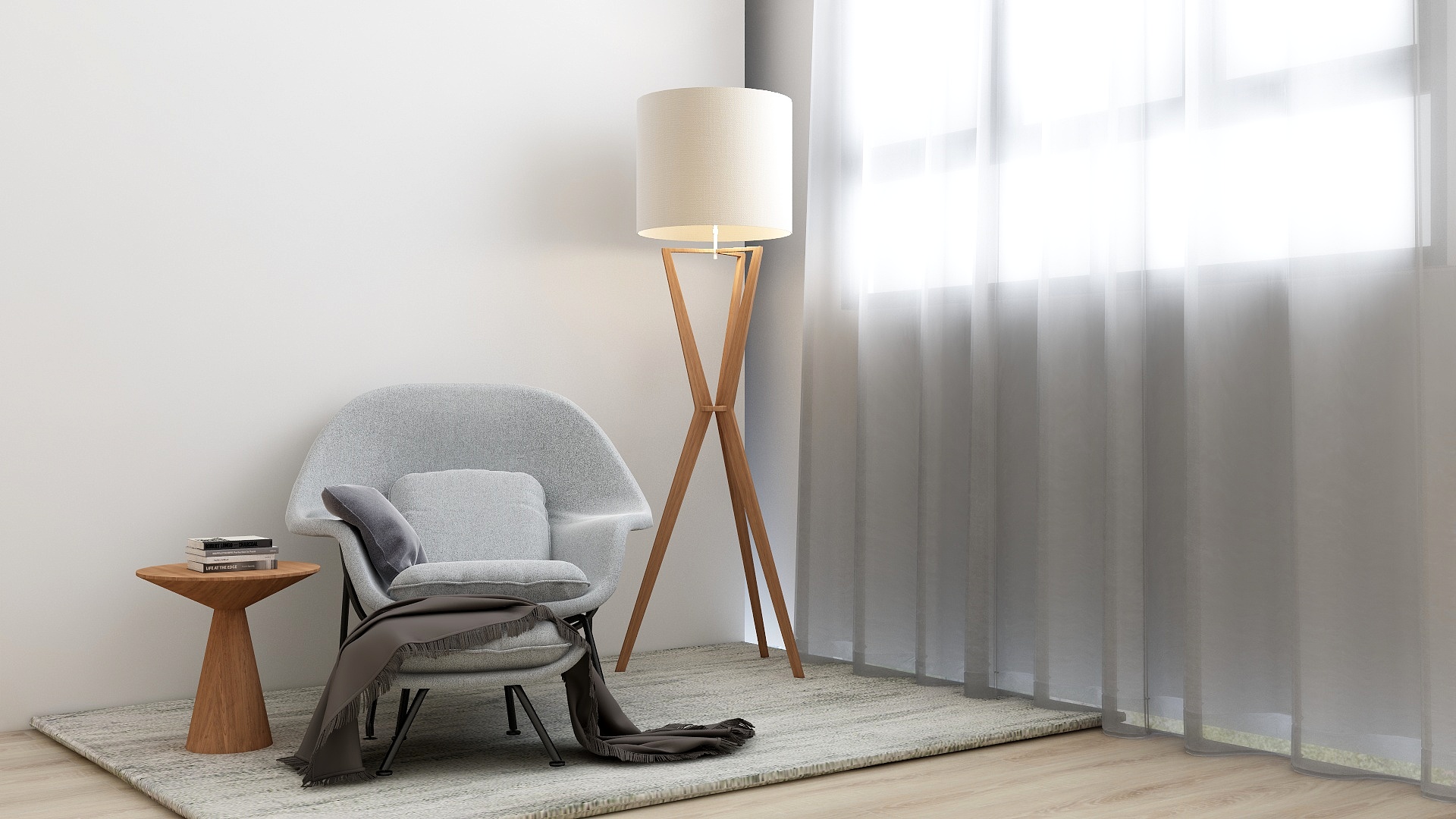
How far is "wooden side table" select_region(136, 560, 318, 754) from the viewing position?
9.28 feet

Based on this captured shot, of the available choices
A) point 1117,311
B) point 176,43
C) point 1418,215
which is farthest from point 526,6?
point 1418,215

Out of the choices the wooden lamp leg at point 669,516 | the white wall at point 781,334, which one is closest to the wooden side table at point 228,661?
the wooden lamp leg at point 669,516

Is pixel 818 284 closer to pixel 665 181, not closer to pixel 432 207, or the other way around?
pixel 665 181

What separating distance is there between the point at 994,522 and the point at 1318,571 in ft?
3.14

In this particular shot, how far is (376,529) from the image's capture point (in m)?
2.94

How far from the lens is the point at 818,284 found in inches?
163

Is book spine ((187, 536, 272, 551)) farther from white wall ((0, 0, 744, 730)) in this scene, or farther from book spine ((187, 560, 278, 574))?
white wall ((0, 0, 744, 730))

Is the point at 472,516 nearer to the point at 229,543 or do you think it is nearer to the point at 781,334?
the point at 229,543

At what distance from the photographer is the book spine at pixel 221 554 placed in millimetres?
2863

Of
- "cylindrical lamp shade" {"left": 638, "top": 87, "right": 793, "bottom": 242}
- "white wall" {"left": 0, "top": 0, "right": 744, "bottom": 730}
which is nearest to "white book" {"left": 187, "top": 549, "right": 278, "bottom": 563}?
"white wall" {"left": 0, "top": 0, "right": 744, "bottom": 730}

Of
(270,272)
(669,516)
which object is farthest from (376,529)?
(669,516)

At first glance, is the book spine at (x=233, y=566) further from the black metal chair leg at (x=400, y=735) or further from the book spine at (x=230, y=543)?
the black metal chair leg at (x=400, y=735)

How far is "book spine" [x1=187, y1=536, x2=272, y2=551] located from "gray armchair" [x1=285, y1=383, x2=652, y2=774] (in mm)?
95

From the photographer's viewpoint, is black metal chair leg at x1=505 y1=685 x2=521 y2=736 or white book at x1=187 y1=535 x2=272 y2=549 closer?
white book at x1=187 y1=535 x2=272 y2=549
